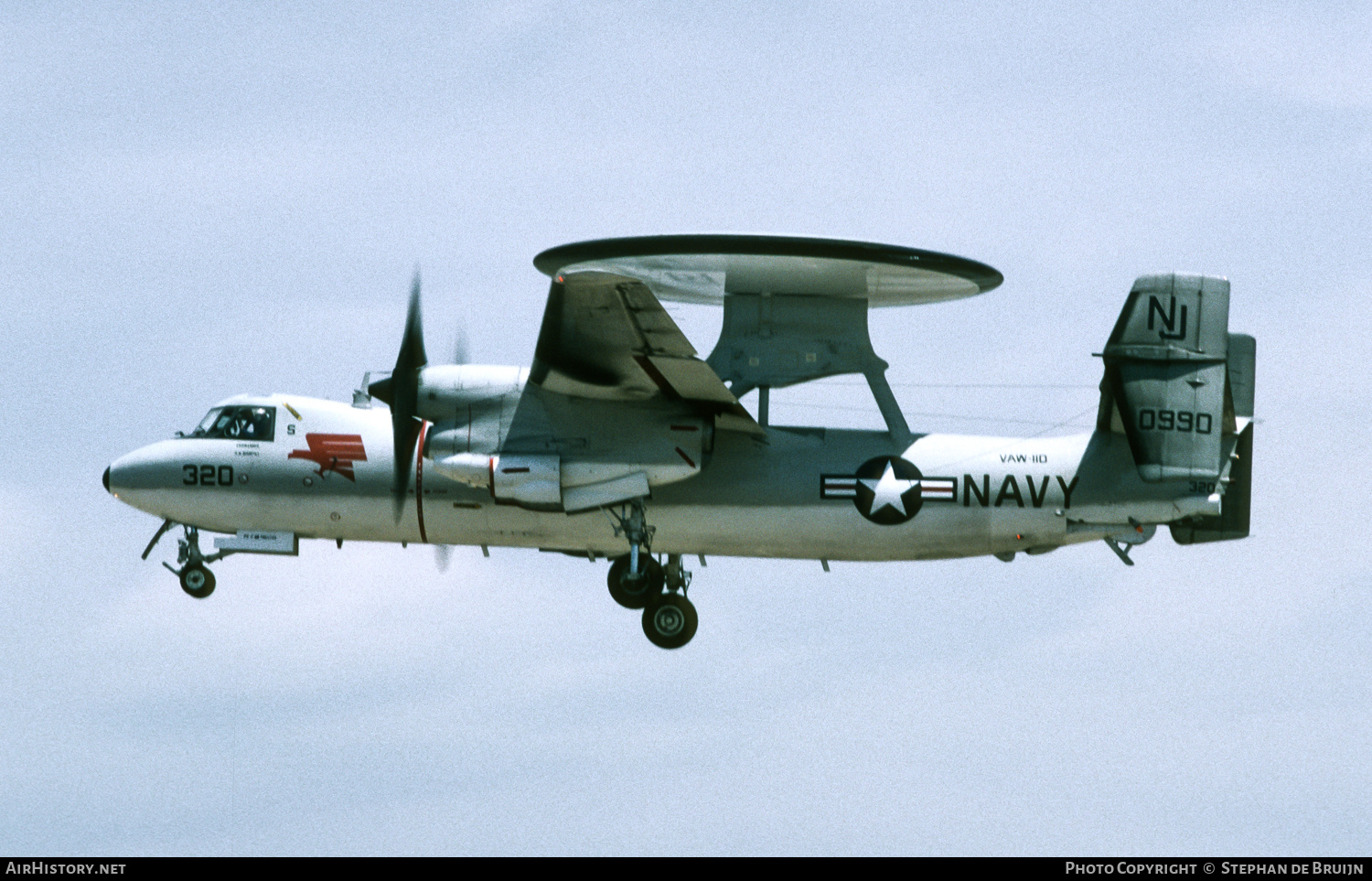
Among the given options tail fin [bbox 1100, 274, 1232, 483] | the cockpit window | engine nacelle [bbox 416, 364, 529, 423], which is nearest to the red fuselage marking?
the cockpit window

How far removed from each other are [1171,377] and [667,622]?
8.18 meters

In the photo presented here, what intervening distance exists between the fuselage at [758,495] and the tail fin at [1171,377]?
0.33 meters

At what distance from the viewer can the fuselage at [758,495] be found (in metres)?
35.7

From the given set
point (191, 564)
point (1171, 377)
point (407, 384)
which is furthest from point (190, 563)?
point (1171, 377)

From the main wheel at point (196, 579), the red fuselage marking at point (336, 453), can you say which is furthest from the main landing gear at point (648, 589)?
the main wheel at point (196, 579)

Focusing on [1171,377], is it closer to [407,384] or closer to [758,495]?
[758,495]

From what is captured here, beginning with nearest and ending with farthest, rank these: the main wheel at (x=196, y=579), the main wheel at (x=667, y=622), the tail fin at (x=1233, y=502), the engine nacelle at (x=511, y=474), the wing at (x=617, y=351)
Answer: the wing at (x=617, y=351) → the engine nacelle at (x=511, y=474) → the main wheel at (x=667, y=622) → the tail fin at (x=1233, y=502) → the main wheel at (x=196, y=579)

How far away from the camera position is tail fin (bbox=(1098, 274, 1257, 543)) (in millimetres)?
35406

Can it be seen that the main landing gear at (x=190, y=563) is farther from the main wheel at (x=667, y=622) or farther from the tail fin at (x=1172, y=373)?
the tail fin at (x=1172, y=373)

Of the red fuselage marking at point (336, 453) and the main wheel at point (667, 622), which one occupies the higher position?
the red fuselage marking at point (336, 453)

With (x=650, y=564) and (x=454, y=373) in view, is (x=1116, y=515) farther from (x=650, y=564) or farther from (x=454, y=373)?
(x=454, y=373)

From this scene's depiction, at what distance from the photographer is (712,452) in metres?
36.0

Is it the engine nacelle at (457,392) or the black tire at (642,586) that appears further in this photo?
the black tire at (642,586)

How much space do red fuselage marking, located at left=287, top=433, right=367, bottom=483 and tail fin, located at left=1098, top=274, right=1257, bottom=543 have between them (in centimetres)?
1099
